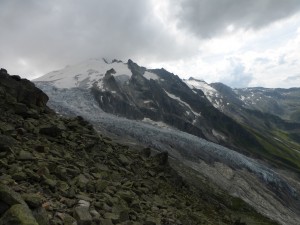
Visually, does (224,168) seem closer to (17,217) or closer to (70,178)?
(70,178)

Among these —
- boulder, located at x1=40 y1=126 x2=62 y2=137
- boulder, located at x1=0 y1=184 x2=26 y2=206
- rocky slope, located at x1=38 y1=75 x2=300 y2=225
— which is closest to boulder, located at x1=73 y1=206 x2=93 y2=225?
boulder, located at x1=0 y1=184 x2=26 y2=206

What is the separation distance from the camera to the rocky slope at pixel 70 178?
18.8 meters

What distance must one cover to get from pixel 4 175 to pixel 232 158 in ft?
468

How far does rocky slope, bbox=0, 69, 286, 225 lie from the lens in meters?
18.8

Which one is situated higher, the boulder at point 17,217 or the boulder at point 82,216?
the boulder at point 17,217

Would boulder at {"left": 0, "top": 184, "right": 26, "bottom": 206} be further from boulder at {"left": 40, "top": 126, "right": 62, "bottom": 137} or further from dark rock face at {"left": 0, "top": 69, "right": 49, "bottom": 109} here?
dark rock face at {"left": 0, "top": 69, "right": 49, "bottom": 109}

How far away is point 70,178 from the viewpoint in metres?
24.6

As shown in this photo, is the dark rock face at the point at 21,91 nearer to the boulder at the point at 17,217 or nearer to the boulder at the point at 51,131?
the boulder at the point at 51,131

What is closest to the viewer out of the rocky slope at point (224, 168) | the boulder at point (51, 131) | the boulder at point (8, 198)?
the boulder at point (8, 198)

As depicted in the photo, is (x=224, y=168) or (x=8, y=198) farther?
(x=224, y=168)

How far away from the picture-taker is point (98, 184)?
2520 cm

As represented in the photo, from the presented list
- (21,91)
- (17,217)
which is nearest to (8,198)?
(17,217)

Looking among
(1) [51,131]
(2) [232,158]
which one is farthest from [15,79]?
(2) [232,158]

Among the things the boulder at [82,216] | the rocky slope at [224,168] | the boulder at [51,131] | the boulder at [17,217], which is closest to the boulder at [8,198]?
the boulder at [17,217]
